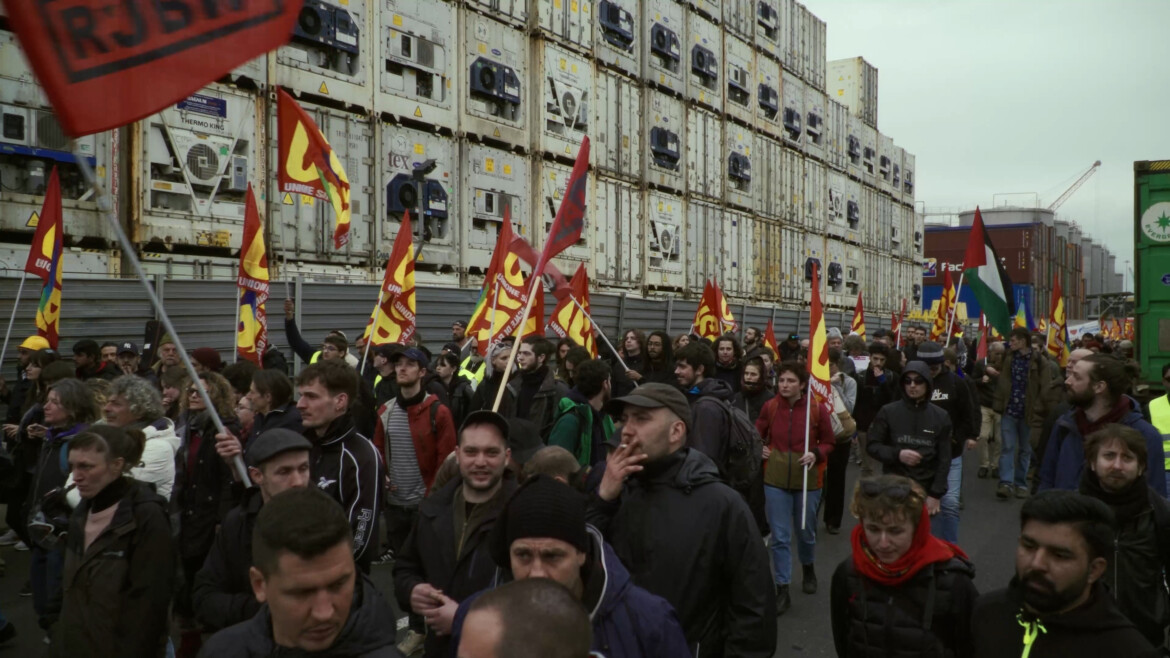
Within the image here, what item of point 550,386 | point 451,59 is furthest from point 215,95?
point 550,386

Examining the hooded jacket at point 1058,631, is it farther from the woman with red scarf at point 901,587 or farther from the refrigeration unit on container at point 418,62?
the refrigeration unit on container at point 418,62

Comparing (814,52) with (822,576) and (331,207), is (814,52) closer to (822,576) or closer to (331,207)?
(331,207)

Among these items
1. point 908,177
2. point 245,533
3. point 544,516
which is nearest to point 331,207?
point 245,533

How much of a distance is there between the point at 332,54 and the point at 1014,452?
1153cm

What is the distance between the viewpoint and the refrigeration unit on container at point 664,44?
2261 centimetres

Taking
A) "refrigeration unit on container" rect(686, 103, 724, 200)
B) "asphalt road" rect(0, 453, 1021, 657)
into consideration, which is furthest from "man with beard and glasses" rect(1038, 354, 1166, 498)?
"refrigeration unit on container" rect(686, 103, 724, 200)

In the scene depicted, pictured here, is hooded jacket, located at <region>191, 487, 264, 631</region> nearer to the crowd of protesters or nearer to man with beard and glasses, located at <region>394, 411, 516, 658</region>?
the crowd of protesters

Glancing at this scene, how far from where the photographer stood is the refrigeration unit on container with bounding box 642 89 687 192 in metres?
22.5

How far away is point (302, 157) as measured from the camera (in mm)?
8055

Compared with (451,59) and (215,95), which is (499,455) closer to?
(215,95)

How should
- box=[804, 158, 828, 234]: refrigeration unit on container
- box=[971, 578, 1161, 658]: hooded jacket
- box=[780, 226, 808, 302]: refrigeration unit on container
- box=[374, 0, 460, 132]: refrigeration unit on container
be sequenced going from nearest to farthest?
box=[971, 578, 1161, 658]: hooded jacket, box=[374, 0, 460, 132]: refrigeration unit on container, box=[780, 226, 808, 302]: refrigeration unit on container, box=[804, 158, 828, 234]: refrigeration unit on container

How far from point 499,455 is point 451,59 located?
48.4 ft

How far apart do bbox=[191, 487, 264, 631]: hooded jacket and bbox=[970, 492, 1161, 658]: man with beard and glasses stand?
2.33 m

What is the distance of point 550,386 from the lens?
22.6 feet
